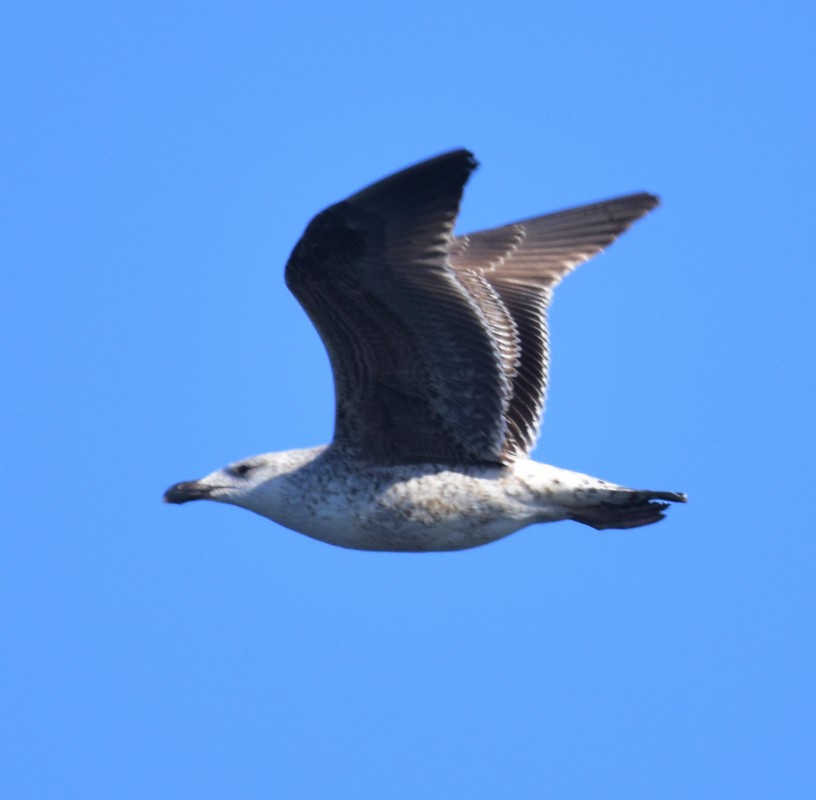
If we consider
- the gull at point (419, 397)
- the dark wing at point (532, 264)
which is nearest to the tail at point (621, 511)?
the gull at point (419, 397)

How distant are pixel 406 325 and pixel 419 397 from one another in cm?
69

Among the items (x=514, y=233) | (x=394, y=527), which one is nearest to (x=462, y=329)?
(x=394, y=527)

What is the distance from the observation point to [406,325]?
10242mm

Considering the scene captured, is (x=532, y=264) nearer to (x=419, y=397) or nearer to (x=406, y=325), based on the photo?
(x=419, y=397)

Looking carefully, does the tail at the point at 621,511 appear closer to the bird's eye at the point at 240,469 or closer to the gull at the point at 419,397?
the gull at the point at 419,397

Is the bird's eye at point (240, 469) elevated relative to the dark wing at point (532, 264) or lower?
lower

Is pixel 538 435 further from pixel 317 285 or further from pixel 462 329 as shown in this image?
pixel 317 285

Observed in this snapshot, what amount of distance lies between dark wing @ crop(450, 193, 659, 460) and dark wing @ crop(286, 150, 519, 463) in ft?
0.57

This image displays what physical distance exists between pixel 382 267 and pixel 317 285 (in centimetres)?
43

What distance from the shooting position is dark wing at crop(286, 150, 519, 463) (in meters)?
9.59

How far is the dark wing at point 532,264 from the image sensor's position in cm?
1144

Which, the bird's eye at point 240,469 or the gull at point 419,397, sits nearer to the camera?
the gull at point 419,397

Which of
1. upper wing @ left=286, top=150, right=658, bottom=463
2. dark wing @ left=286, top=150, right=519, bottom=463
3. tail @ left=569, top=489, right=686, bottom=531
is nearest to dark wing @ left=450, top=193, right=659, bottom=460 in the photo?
upper wing @ left=286, top=150, right=658, bottom=463

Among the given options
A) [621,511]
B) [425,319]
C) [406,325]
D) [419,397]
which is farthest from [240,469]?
[621,511]
